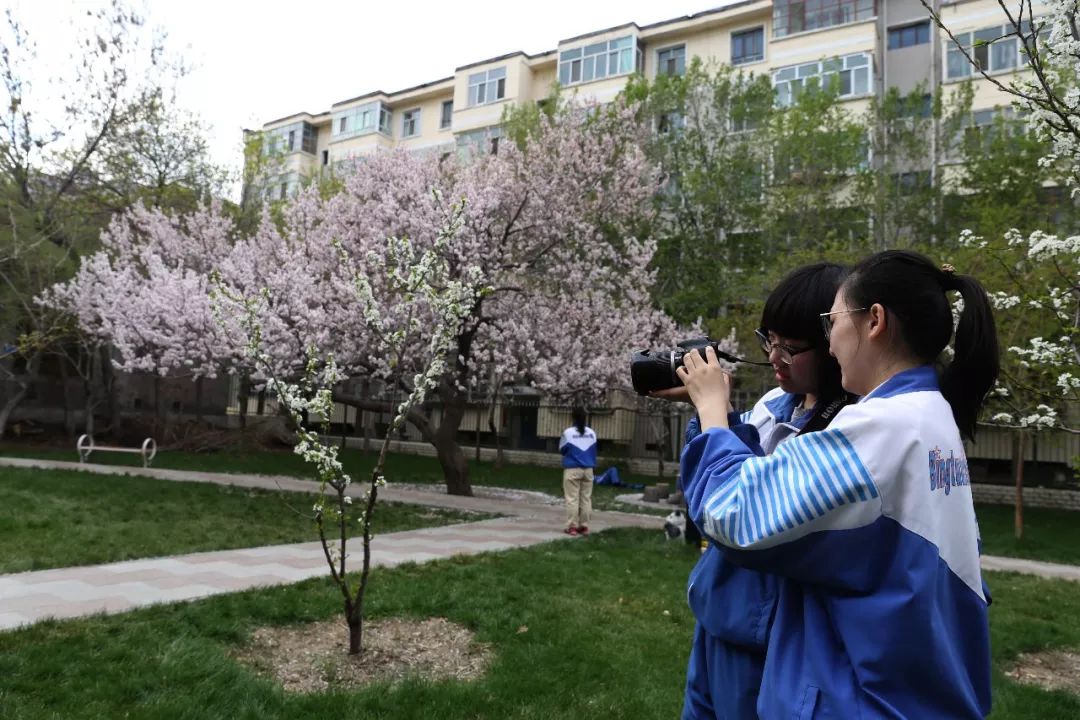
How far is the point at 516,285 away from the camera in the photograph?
15.5 m

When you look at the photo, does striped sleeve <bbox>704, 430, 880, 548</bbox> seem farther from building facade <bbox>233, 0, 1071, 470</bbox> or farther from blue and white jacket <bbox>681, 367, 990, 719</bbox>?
building facade <bbox>233, 0, 1071, 470</bbox>

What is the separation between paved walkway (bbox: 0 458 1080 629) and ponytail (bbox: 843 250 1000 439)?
5.73 metres

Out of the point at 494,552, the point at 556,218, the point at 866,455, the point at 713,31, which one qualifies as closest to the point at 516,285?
the point at 556,218

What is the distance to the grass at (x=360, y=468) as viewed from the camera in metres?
17.9

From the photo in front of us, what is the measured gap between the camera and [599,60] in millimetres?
29859

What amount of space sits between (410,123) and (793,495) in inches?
1622

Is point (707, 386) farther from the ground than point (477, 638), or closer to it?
farther from the ground

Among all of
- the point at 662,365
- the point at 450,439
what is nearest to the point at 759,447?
the point at 662,365

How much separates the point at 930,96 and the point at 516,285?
14.9 metres

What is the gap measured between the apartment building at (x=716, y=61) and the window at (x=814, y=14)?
0.04 metres

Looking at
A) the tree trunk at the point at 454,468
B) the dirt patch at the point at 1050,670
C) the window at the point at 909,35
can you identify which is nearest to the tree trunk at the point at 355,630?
the dirt patch at the point at 1050,670

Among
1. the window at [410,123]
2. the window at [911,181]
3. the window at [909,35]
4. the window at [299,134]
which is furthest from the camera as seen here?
the window at [299,134]

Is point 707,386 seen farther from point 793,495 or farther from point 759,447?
point 793,495

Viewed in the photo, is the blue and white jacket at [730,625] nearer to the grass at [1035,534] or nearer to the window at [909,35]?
the grass at [1035,534]
